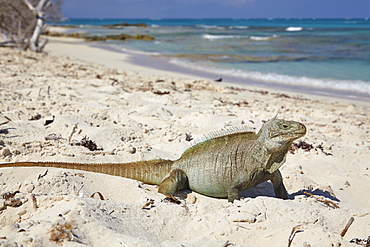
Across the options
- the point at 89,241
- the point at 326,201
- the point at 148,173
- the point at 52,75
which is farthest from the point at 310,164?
the point at 52,75

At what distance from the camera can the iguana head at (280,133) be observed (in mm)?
2963

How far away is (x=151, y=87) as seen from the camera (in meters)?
8.46

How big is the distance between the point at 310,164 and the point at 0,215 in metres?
3.58

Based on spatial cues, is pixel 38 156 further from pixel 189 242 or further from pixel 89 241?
pixel 189 242

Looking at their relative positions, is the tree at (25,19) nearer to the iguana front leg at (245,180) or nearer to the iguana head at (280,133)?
the iguana front leg at (245,180)

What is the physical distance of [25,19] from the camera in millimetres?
17891

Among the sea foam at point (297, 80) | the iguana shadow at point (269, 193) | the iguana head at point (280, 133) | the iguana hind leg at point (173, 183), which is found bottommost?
the iguana shadow at point (269, 193)

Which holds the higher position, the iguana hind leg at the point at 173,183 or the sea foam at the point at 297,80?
the sea foam at the point at 297,80

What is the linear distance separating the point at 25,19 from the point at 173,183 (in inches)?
707

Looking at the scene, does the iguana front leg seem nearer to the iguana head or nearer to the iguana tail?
the iguana head

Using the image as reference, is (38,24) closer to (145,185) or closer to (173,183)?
(145,185)

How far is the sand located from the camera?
2334 mm

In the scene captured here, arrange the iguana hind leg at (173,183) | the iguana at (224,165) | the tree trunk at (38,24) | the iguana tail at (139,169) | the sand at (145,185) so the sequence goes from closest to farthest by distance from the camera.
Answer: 1. the sand at (145,185)
2. the iguana at (224,165)
3. the iguana hind leg at (173,183)
4. the iguana tail at (139,169)
5. the tree trunk at (38,24)

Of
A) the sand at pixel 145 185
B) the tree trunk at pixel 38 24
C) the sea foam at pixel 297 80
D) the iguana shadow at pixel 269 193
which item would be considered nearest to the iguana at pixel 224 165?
the sand at pixel 145 185
